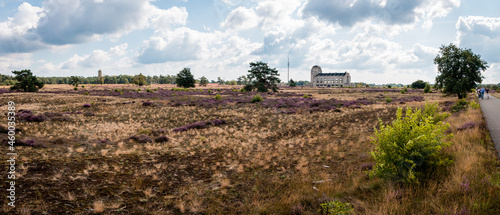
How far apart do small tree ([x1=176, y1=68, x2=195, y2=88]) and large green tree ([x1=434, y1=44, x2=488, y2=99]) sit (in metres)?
77.8

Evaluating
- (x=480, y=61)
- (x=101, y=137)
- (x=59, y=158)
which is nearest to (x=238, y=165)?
(x=59, y=158)

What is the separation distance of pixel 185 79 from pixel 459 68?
8173 centimetres

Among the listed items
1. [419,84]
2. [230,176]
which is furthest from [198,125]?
[419,84]

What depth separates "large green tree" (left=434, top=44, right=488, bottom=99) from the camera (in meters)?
31.0

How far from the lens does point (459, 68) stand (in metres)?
32.0

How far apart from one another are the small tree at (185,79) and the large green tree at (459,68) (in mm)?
77800

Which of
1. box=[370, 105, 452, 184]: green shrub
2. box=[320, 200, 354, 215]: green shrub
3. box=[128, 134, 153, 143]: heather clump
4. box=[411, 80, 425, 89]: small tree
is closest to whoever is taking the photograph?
box=[320, 200, 354, 215]: green shrub

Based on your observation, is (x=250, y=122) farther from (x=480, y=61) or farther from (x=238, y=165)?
(x=480, y=61)

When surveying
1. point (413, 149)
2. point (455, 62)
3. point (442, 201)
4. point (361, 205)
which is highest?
point (455, 62)

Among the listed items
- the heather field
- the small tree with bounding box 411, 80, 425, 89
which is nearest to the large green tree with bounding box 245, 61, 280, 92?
the heather field

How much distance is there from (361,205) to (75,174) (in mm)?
9961

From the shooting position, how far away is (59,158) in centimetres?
1033

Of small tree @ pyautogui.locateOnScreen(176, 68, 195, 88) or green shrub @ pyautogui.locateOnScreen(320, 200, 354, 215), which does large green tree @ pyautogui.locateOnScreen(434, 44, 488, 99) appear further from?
small tree @ pyautogui.locateOnScreen(176, 68, 195, 88)

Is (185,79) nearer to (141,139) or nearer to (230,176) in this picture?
(141,139)
